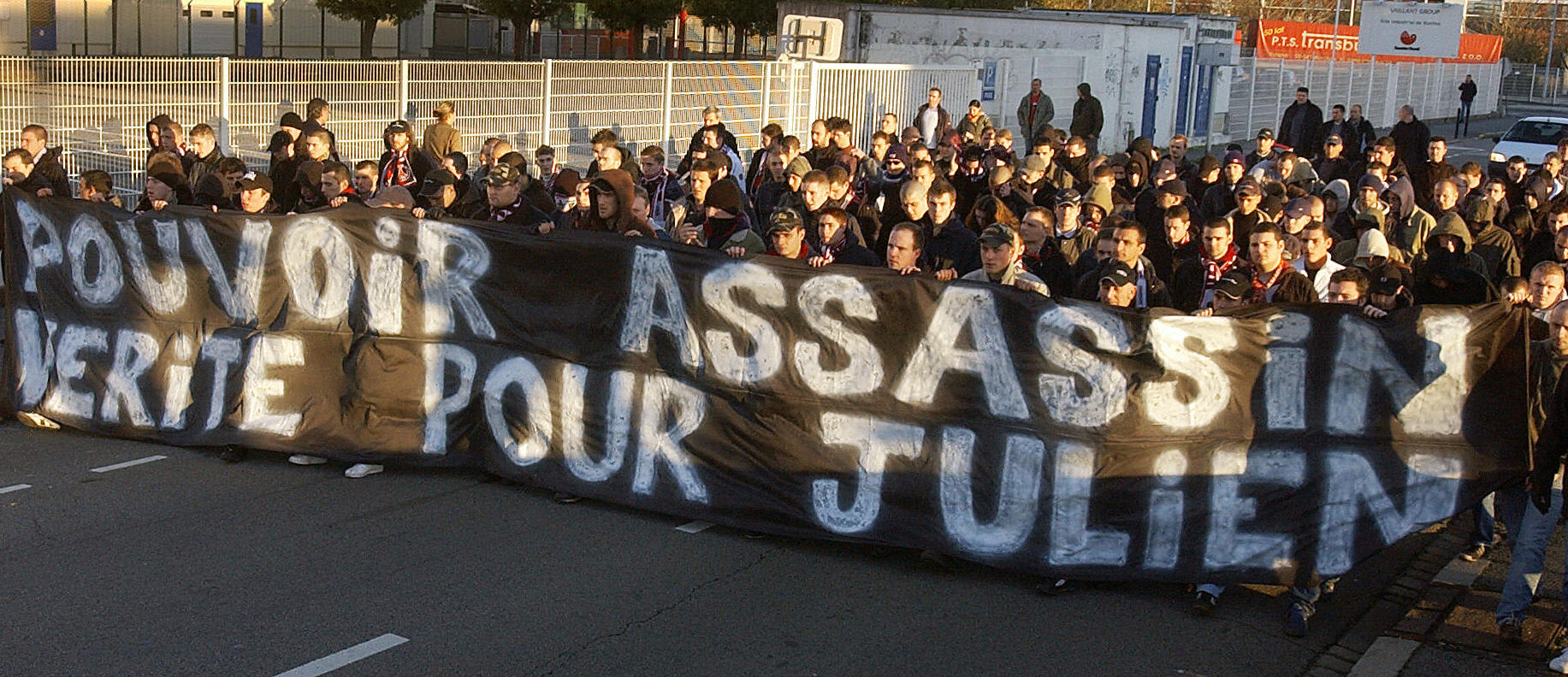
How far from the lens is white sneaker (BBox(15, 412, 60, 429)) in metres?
9.48

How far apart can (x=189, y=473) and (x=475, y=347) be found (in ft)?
5.51

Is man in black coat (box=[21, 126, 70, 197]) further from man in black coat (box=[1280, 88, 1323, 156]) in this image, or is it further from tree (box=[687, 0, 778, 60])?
tree (box=[687, 0, 778, 60])

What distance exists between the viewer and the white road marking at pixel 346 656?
6.00 meters

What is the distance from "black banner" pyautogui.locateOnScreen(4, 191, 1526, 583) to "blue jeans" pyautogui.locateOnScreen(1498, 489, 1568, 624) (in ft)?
0.91

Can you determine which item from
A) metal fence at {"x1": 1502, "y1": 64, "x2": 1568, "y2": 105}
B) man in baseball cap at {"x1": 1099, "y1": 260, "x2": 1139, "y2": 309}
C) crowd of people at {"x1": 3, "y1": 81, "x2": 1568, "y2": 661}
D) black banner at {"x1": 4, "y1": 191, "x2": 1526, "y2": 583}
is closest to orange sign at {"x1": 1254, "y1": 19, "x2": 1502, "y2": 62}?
metal fence at {"x1": 1502, "y1": 64, "x2": 1568, "y2": 105}

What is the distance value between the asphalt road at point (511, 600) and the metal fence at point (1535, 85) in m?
65.2

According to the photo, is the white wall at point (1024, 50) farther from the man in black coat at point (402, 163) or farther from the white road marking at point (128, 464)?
the white road marking at point (128, 464)

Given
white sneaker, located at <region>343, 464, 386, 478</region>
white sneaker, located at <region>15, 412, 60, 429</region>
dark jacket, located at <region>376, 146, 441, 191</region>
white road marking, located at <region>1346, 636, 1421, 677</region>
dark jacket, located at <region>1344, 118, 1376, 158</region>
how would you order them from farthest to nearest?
dark jacket, located at <region>1344, 118, 1376, 158</region> < dark jacket, located at <region>376, 146, 441, 191</region> < white sneaker, located at <region>15, 412, 60, 429</region> < white sneaker, located at <region>343, 464, 386, 478</region> < white road marking, located at <region>1346, 636, 1421, 677</region>

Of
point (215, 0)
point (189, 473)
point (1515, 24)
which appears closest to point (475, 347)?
point (189, 473)

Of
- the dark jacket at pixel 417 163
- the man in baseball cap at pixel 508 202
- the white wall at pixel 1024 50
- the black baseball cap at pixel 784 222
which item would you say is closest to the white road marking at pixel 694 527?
the black baseball cap at pixel 784 222

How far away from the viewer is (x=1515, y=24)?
82.7 metres

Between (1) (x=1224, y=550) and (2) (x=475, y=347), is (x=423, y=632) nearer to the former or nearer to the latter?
(2) (x=475, y=347)

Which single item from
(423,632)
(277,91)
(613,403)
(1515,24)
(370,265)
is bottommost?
(423,632)

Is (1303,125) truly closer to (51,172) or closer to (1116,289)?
(1116,289)
